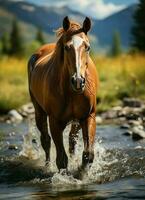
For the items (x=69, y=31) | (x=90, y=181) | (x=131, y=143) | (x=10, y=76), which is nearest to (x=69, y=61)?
(x=69, y=31)

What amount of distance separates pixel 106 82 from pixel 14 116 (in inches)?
200

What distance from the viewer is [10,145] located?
432 inches

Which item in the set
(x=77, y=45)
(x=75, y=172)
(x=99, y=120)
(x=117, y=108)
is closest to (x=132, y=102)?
(x=117, y=108)

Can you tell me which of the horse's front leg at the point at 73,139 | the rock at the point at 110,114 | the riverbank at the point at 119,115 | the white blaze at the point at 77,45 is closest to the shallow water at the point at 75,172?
the horse's front leg at the point at 73,139

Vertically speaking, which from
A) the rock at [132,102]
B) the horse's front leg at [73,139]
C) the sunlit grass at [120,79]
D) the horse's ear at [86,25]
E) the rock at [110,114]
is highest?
the sunlit grass at [120,79]

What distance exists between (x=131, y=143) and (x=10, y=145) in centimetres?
226

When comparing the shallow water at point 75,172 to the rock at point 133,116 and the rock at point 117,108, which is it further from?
the rock at point 117,108

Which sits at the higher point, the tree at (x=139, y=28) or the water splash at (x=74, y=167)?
the tree at (x=139, y=28)

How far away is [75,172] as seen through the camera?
741 cm

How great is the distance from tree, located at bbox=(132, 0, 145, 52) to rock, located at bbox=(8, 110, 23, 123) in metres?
28.6

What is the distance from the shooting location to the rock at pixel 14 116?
16.6m

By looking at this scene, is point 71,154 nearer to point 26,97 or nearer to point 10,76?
point 26,97

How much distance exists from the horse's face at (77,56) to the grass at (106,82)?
10.5 metres

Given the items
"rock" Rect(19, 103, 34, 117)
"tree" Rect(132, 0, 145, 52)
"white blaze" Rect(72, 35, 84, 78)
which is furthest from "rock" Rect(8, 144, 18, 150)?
"tree" Rect(132, 0, 145, 52)
